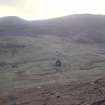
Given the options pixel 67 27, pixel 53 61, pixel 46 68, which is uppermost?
pixel 67 27

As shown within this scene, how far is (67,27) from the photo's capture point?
76125 millimetres

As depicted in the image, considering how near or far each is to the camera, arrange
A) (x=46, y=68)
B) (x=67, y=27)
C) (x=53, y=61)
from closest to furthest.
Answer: (x=46, y=68), (x=53, y=61), (x=67, y=27)

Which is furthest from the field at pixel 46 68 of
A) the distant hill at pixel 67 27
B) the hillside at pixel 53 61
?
the distant hill at pixel 67 27

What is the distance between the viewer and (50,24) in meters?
79.6

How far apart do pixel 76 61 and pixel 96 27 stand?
28423 mm

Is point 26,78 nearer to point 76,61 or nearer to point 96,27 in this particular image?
point 76,61

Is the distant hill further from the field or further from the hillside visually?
the field

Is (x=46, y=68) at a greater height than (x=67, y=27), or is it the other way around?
(x=67, y=27)

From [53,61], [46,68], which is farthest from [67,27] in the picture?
[46,68]

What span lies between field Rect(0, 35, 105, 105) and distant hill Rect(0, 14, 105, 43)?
3682 mm

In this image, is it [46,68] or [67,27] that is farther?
[67,27]

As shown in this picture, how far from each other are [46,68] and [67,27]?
110 ft

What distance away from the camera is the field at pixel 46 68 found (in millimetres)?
21700

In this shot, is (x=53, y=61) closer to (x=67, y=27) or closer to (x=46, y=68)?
(x=46, y=68)
